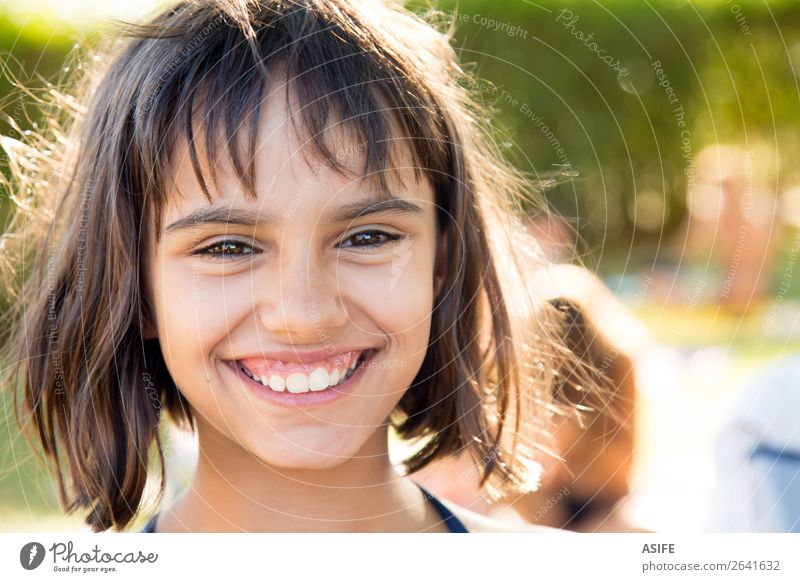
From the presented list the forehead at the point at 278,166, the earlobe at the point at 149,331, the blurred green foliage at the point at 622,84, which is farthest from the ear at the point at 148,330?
the blurred green foliage at the point at 622,84

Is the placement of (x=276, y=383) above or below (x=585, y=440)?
above

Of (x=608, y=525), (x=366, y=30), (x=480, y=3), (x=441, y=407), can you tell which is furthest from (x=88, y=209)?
(x=480, y=3)

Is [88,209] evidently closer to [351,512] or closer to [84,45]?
A: [84,45]

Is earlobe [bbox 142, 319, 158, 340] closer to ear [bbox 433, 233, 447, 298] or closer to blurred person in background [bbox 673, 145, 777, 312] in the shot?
ear [bbox 433, 233, 447, 298]

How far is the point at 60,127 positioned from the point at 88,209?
0.51 feet

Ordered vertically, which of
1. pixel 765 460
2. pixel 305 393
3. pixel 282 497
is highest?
pixel 305 393

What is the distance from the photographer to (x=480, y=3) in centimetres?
155

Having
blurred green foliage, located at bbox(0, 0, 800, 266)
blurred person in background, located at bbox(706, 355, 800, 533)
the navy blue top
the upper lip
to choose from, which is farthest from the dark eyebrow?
blurred green foliage, located at bbox(0, 0, 800, 266)

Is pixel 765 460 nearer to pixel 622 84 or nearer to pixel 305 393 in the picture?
pixel 305 393

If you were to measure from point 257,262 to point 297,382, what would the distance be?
115 millimetres

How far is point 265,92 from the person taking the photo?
69 cm

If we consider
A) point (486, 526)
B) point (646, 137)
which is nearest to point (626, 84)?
point (646, 137)

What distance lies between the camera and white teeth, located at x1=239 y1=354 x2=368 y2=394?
75 centimetres

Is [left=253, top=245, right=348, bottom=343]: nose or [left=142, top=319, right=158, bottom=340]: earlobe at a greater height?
[left=253, top=245, right=348, bottom=343]: nose
